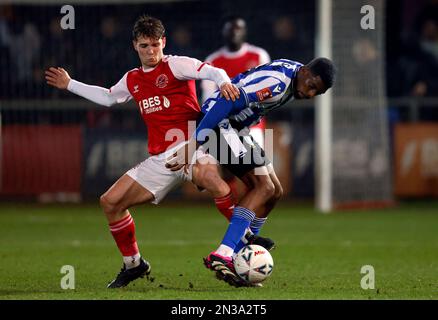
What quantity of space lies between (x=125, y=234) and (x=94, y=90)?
3.89ft

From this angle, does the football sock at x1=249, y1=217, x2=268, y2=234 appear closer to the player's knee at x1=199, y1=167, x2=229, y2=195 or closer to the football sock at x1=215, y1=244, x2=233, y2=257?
the player's knee at x1=199, y1=167, x2=229, y2=195

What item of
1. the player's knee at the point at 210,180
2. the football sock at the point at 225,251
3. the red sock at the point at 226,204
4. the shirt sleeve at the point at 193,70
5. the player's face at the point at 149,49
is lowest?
the football sock at the point at 225,251

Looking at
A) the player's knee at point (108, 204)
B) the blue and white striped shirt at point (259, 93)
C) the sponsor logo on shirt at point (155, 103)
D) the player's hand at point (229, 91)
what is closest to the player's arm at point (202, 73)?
the player's hand at point (229, 91)

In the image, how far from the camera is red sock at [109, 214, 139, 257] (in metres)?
7.70

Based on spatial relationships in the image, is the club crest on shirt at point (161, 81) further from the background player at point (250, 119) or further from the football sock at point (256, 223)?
the football sock at point (256, 223)

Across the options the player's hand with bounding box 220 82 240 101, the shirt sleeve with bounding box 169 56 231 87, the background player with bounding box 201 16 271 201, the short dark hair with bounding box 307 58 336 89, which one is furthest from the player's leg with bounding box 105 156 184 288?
the background player with bounding box 201 16 271 201

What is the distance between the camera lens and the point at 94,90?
317 inches

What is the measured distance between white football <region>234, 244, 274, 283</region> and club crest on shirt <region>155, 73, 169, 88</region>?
1419 mm

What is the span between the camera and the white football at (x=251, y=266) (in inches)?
287

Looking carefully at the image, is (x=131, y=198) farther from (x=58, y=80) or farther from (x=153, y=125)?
(x=58, y=80)

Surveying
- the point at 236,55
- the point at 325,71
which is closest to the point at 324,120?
the point at 236,55

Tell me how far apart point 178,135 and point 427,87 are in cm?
1132
